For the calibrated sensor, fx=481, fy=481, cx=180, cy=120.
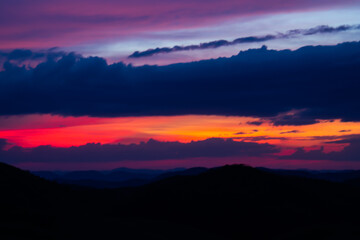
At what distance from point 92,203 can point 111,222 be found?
17079mm

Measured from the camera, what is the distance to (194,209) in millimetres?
45312

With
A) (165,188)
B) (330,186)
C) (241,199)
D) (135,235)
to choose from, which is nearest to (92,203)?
(165,188)

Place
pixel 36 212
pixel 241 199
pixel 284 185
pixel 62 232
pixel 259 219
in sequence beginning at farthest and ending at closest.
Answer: pixel 284 185 < pixel 241 199 < pixel 259 219 < pixel 36 212 < pixel 62 232

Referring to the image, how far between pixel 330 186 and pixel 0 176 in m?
36.3

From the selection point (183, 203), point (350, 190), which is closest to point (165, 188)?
point (183, 203)

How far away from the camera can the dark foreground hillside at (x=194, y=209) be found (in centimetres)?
3347

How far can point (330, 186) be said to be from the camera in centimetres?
5603

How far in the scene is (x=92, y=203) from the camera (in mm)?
52438

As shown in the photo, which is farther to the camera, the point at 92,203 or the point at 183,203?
the point at 92,203

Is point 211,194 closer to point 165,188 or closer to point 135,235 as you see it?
point 165,188

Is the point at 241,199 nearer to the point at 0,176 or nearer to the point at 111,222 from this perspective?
the point at 111,222

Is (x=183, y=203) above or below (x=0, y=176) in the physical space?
below

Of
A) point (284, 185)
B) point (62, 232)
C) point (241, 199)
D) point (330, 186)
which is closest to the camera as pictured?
point (62, 232)

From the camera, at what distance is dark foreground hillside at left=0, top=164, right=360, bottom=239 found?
110 ft
